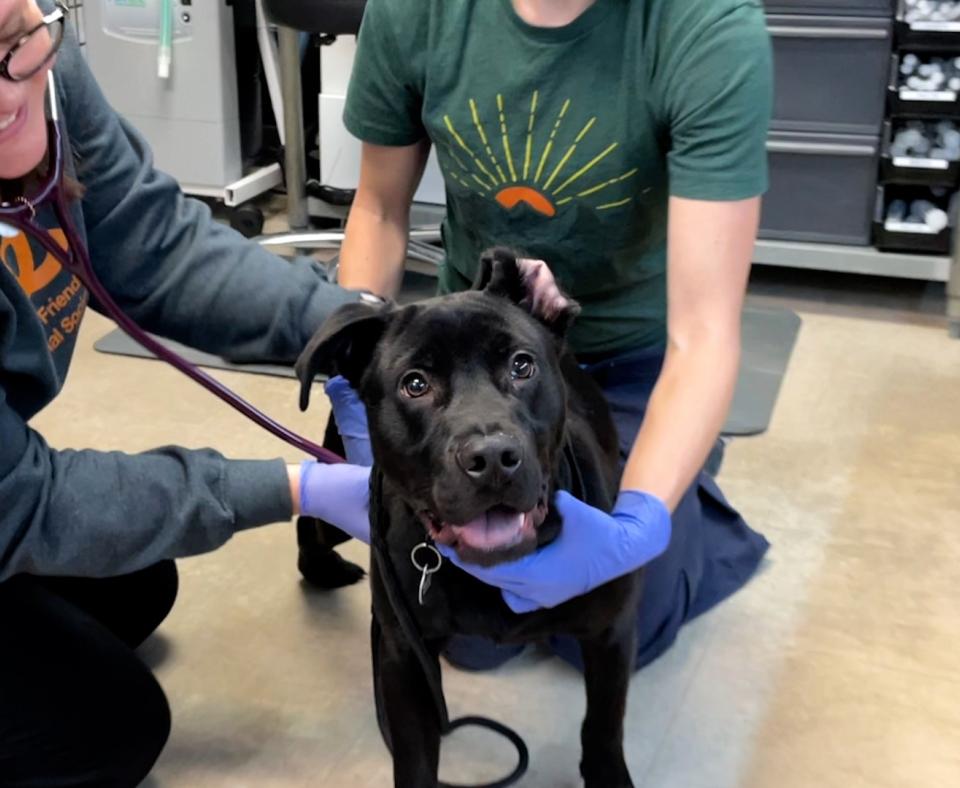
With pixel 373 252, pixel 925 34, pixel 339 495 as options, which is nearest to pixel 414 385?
pixel 339 495

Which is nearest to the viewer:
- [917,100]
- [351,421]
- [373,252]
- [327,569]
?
[351,421]

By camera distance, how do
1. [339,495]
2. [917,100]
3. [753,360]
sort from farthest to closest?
[917,100], [753,360], [339,495]

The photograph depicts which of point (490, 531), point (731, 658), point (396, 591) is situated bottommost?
point (731, 658)

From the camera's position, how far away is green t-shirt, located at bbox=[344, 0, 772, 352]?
1.40m

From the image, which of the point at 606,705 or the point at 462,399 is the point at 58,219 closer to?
the point at 462,399

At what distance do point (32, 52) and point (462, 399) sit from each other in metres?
0.54

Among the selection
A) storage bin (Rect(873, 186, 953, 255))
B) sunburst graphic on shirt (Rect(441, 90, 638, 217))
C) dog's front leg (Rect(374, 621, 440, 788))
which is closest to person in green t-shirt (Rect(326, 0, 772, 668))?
sunburst graphic on shirt (Rect(441, 90, 638, 217))

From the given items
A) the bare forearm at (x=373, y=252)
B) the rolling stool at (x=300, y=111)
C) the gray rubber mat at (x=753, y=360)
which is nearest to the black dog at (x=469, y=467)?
the bare forearm at (x=373, y=252)

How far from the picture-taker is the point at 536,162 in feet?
5.09

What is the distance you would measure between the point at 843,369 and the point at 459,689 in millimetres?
1404

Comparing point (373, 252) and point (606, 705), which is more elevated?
point (373, 252)

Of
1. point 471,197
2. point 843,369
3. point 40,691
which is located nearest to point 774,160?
point 843,369

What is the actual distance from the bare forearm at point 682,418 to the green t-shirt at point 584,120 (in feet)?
0.63

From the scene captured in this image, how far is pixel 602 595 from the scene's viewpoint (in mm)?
1289
